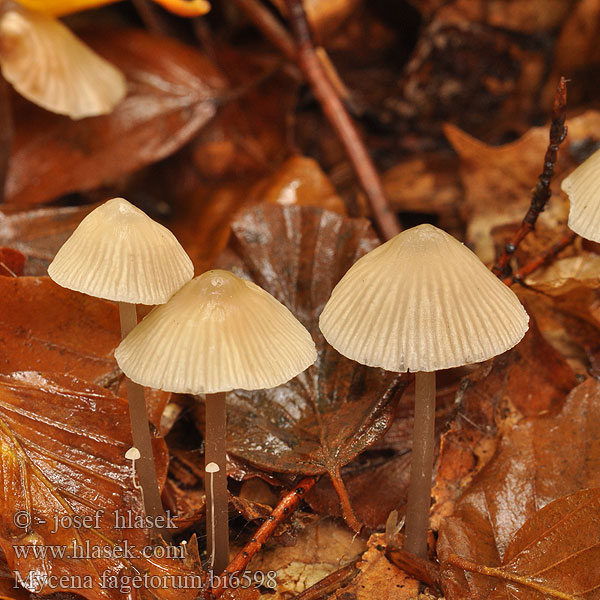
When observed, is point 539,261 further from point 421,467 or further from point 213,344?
point 213,344

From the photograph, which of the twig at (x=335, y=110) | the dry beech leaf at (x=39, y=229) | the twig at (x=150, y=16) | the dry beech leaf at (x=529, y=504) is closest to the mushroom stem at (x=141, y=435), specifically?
the dry beech leaf at (x=529, y=504)

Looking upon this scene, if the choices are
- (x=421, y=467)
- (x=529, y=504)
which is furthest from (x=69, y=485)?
(x=529, y=504)

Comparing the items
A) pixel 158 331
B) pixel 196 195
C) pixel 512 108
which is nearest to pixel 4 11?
pixel 196 195

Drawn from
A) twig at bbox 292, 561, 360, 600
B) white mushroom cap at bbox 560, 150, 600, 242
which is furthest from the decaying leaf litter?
white mushroom cap at bbox 560, 150, 600, 242

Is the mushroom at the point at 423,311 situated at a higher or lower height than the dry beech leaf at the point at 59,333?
lower

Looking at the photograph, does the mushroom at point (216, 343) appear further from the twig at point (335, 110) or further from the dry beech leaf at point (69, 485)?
the twig at point (335, 110)
